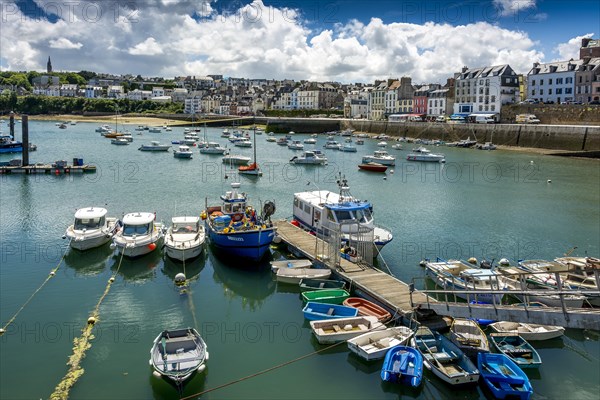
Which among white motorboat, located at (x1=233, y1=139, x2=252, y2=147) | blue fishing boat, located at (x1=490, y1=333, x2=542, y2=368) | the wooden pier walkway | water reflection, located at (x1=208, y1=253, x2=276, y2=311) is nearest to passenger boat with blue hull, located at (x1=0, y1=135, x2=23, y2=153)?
white motorboat, located at (x1=233, y1=139, x2=252, y2=147)

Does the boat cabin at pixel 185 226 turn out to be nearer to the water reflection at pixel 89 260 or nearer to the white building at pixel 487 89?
the water reflection at pixel 89 260

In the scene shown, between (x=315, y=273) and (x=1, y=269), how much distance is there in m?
13.2

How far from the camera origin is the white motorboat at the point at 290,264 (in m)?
Result: 21.8

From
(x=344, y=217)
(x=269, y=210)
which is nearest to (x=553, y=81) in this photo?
(x=344, y=217)

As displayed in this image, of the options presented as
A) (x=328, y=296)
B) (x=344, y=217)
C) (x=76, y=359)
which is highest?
(x=344, y=217)

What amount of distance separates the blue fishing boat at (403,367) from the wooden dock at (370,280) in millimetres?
2309

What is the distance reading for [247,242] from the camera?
22938 millimetres

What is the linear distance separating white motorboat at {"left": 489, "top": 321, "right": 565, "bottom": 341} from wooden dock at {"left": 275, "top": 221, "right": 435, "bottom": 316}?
2280 millimetres

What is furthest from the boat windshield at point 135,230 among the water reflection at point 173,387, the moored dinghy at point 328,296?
the water reflection at point 173,387

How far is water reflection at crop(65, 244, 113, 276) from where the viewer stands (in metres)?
22.7

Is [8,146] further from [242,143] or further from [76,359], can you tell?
[76,359]

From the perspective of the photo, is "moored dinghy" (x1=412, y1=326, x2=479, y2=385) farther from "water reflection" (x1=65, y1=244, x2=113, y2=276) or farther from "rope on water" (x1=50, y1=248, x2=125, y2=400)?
"water reflection" (x1=65, y1=244, x2=113, y2=276)

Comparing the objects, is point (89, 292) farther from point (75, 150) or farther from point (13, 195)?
point (75, 150)

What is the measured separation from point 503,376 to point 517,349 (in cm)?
201
